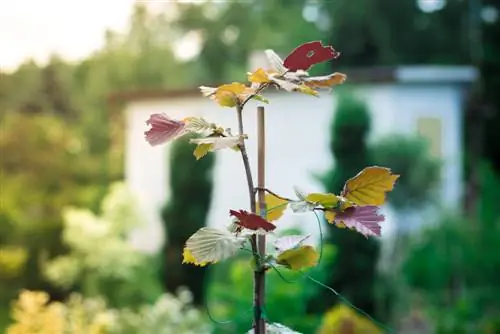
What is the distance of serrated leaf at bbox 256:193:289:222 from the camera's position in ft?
2.19

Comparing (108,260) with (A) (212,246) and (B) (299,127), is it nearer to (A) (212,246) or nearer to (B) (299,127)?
(B) (299,127)

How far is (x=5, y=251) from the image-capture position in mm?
3014

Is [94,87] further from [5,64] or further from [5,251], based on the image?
[5,251]

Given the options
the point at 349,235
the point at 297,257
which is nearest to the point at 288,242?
the point at 297,257

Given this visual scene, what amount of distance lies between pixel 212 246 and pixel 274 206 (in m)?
0.14

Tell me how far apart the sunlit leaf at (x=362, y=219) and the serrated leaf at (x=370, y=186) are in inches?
0.9

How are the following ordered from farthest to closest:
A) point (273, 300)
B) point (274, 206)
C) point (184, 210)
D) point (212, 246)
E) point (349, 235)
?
point (184, 210) → point (349, 235) → point (273, 300) → point (274, 206) → point (212, 246)

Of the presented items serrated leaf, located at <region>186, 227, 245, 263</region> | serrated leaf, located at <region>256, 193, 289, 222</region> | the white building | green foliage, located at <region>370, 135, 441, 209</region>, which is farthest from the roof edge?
serrated leaf, located at <region>186, 227, 245, 263</region>

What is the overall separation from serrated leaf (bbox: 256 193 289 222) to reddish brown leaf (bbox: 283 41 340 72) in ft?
0.41

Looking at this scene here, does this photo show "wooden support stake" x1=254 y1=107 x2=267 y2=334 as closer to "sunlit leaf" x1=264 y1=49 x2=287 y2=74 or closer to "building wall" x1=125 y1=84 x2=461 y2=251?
"sunlit leaf" x1=264 y1=49 x2=287 y2=74

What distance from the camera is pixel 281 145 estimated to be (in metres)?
3.15

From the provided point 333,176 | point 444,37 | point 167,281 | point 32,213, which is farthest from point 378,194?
point 444,37

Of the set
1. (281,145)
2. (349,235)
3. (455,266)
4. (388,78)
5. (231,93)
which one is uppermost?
(231,93)

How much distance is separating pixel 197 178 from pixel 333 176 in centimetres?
54
